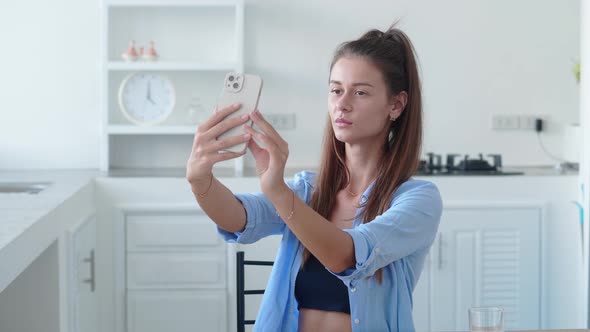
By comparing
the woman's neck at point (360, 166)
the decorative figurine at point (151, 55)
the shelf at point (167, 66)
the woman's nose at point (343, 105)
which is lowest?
the woman's neck at point (360, 166)

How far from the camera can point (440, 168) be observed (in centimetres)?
407

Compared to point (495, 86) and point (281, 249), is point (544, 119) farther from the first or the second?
point (281, 249)

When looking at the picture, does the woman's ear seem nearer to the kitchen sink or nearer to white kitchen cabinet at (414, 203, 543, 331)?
white kitchen cabinet at (414, 203, 543, 331)

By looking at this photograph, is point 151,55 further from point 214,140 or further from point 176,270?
point 214,140

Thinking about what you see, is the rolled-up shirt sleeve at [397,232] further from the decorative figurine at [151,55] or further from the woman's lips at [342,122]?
the decorative figurine at [151,55]

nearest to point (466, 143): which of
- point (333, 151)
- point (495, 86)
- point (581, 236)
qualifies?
point (495, 86)

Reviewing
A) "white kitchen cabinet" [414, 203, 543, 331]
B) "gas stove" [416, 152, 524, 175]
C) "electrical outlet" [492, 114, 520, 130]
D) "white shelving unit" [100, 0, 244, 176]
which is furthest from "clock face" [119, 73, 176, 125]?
"electrical outlet" [492, 114, 520, 130]

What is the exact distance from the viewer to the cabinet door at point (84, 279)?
324cm

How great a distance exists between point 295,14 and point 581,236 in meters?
1.59

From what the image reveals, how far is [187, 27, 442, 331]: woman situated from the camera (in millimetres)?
1816

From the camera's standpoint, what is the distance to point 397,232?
1777mm

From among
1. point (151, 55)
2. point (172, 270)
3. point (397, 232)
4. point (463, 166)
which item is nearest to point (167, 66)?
point (151, 55)

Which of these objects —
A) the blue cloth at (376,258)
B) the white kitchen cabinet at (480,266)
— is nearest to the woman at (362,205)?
the blue cloth at (376,258)

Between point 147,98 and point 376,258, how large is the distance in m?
2.58
